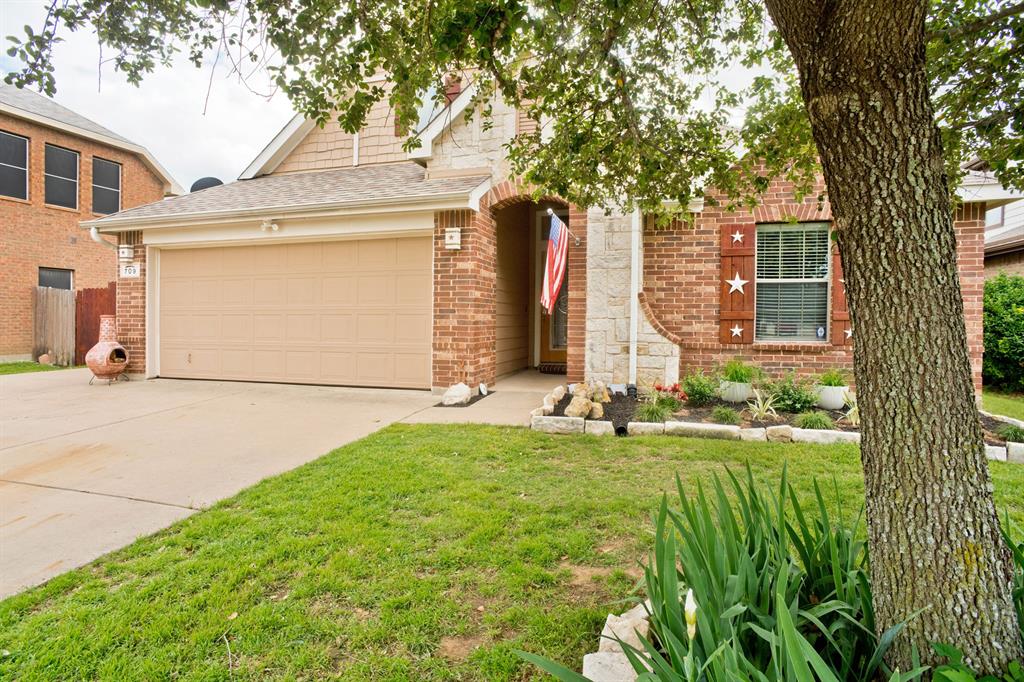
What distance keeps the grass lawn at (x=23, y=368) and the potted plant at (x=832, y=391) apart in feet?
49.4

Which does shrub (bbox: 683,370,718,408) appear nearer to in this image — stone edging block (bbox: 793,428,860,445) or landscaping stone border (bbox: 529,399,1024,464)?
landscaping stone border (bbox: 529,399,1024,464)

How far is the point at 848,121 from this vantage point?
60.2 inches

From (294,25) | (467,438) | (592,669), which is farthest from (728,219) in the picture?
(592,669)

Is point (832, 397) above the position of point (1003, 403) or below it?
above

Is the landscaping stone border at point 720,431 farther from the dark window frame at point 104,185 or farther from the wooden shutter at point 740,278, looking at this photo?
the dark window frame at point 104,185

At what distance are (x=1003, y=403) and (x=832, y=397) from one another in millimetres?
4218

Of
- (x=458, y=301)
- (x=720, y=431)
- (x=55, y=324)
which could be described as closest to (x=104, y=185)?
(x=55, y=324)

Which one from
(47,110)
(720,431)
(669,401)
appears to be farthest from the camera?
(47,110)

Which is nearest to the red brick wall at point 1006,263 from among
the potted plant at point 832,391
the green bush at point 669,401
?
the potted plant at point 832,391

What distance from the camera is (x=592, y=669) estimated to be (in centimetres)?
Result: 174

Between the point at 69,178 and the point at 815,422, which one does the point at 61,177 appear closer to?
the point at 69,178

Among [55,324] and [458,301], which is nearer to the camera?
[458,301]

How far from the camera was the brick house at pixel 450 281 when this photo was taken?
733cm

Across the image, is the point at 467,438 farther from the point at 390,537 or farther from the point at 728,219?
the point at 728,219
